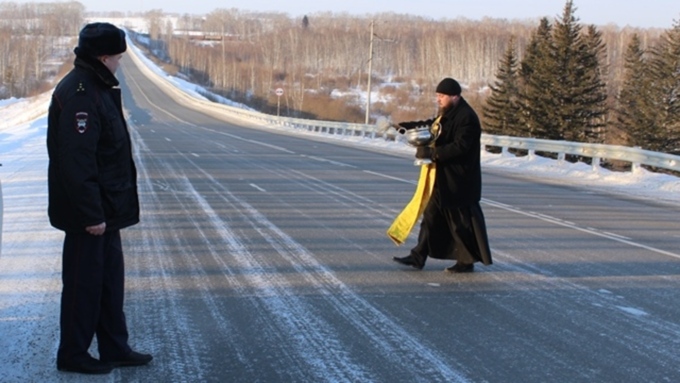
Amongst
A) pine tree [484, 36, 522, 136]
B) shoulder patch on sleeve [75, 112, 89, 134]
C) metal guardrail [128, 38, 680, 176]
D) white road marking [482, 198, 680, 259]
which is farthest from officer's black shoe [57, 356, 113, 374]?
pine tree [484, 36, 522, 136]

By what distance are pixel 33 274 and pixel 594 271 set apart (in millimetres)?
5465

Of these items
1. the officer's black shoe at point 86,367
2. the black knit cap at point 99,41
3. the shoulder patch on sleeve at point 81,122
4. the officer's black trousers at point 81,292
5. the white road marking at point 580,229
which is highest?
the black knit cap at point 99,41

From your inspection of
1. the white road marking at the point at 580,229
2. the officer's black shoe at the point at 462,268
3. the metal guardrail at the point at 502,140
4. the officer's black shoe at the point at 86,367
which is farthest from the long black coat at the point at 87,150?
the white road marking at the point at 580,229

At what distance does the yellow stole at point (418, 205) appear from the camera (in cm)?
754

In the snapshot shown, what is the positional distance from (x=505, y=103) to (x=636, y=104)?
11235mm

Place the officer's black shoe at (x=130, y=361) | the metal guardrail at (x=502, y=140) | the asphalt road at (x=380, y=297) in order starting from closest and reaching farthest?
the officer's black shoe at (x=130, y=361), the asphalt road at (x=380, y=297), the metal guardrail at (x=502, y=140)

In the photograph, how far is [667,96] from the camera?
54844mm

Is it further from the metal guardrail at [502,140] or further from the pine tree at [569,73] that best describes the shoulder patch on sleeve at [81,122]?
the pine tree at [569,73]

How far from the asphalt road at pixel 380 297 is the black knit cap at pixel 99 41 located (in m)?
1.96

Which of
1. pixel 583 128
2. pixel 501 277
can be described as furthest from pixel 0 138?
pixel 583 128

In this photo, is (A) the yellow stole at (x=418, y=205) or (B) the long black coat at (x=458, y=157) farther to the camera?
(A) the yellow stole at (x=418, y=205)

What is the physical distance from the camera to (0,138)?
27375 mm

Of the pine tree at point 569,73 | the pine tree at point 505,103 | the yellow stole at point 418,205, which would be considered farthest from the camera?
the pine tree at point 505,103

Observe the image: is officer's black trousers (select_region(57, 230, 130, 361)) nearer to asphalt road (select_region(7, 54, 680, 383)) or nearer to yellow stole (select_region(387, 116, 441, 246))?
asphalt road (select_region(7, 54, 680, 383))
